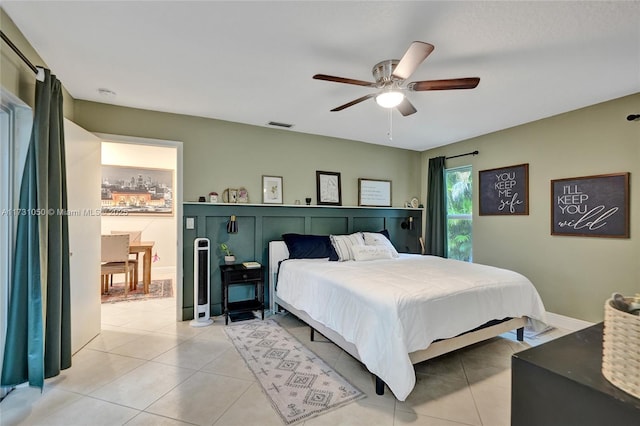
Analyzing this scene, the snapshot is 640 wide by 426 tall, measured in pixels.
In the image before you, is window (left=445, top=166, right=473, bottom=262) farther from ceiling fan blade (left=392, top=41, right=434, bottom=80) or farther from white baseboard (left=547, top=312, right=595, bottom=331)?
ceiling fan blade (left=392, top=41, right=434, bottom=80)

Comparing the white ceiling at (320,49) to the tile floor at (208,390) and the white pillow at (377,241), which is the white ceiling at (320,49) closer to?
the white pillow at (377,241)

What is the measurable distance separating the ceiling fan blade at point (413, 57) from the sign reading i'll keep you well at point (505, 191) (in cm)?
273

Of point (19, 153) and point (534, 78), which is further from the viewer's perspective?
point (534, 78)

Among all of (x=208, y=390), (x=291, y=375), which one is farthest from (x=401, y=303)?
(x=208, y=390)

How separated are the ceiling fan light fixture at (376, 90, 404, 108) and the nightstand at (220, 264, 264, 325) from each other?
233 centimetres

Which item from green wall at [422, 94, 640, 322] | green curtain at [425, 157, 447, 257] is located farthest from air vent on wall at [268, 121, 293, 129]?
green wall at [422, 94, 640, 322]

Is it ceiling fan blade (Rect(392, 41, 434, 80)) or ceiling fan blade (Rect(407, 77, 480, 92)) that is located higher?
ceiling fan blade (Rect(392, 41, 434, 80))

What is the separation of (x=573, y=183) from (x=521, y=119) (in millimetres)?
947

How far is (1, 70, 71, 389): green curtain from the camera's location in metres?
1.98

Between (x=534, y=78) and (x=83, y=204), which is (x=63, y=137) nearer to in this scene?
(x=83, y=204)

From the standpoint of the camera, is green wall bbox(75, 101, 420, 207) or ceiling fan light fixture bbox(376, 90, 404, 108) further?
green wall bbox(75, 101, 420, 207)

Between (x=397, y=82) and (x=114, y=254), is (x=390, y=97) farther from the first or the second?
(x=114, y=254)

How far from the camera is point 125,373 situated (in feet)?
7.71

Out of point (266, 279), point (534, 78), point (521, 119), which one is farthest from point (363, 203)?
point (534, 78)
